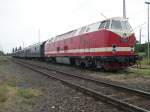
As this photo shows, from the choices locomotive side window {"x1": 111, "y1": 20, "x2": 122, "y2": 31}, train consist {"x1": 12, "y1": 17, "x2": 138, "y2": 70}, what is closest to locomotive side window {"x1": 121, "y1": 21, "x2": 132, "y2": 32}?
train consist {"x1": 12, "y1": 17, "x2": 138, "y2": 70}

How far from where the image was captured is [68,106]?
29.2 feet

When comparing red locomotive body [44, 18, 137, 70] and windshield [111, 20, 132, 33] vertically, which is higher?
windshield [111, 20, 132, 33]

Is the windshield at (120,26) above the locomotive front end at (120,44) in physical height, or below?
above

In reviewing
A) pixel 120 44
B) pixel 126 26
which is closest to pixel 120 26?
pixel 126 26

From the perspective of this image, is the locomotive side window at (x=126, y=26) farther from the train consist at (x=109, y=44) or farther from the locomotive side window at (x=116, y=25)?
the locomotive side window at (x=116, y=25)

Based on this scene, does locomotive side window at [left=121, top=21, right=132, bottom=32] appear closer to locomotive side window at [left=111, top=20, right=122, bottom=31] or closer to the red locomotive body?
the red locomotive body

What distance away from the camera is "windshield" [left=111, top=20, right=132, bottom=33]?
19.1 m

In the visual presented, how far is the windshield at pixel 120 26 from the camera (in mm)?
19109

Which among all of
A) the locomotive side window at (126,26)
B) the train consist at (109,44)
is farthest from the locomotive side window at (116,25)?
the locomotive side window at (126,26)

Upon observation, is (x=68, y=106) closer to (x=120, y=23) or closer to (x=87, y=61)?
(x=120, y=23)

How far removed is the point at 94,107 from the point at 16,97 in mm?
3116

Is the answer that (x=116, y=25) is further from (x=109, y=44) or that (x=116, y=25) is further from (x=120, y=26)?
(x=109, y=44)

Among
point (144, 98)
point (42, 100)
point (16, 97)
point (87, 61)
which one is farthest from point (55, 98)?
point (87, 61)

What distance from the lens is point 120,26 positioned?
1939 centimetres
